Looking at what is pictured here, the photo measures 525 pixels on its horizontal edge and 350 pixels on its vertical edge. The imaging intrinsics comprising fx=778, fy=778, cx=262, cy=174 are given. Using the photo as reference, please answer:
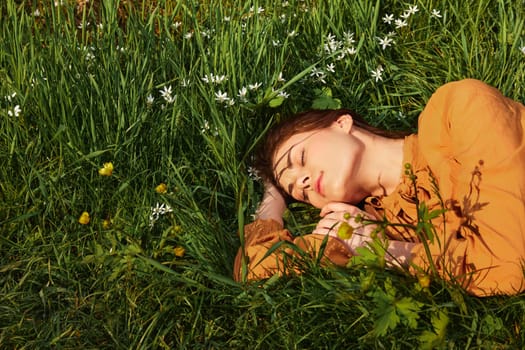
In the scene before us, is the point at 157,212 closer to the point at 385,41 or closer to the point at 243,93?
the point at 243,93

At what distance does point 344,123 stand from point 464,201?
719mm

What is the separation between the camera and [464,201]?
2568 mm

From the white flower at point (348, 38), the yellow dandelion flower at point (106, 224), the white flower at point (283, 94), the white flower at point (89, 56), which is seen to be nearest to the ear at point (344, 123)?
the white flower at point (283, 94)

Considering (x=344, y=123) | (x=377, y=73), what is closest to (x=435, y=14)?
(x=377, y=73)

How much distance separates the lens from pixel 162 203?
2.93m

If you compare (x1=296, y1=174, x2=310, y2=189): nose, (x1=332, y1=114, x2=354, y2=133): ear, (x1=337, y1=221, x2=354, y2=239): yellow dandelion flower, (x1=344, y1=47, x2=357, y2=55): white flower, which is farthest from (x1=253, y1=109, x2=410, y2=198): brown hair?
(x1=337, y1=221, x2=354, y2=239): yellow dandelion flower

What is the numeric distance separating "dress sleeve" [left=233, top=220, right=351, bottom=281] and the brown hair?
471 millimetres

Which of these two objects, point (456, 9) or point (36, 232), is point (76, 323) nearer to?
point (36, 232)

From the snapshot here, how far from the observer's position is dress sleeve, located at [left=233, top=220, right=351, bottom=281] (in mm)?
2551

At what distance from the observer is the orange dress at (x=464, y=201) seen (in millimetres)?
2404

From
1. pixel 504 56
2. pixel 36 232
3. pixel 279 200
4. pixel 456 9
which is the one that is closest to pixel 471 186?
pixel 279 200

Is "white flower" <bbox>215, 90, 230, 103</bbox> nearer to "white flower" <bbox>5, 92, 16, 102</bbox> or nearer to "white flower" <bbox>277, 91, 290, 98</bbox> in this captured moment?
"white flower" <bbox>277, 91, 290, 98</bbox>

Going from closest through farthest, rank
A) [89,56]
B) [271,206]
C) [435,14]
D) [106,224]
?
[106,224], [271,206], [89,56], [435,14]

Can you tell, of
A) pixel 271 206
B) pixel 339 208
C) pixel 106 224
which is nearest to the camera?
pixel 106 224
